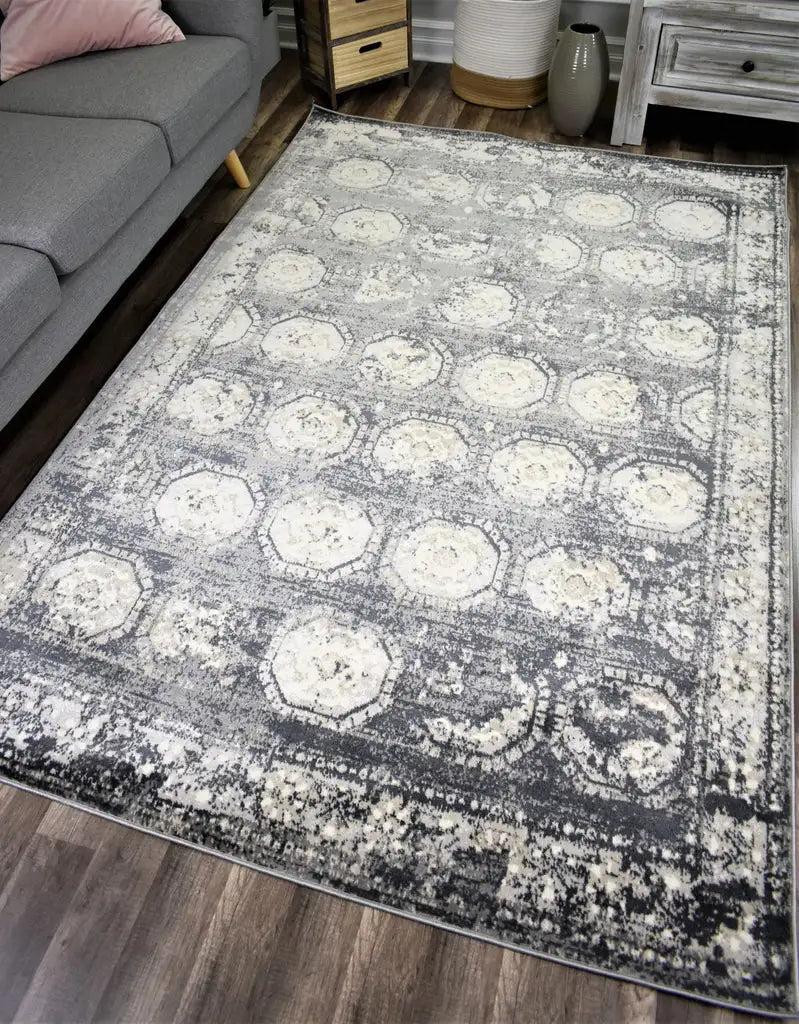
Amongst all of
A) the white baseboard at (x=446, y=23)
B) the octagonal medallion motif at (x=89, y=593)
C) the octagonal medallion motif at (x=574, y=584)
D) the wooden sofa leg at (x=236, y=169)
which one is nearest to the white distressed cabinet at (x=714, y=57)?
the white baseboard at (x=446, y=23)

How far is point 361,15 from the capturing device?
281 cm

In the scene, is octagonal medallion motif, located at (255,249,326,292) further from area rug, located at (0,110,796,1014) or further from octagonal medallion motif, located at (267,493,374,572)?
octagonal medallion motif, located at (267,493,374,572)

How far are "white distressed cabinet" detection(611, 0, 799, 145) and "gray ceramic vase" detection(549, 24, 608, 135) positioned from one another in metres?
0.10

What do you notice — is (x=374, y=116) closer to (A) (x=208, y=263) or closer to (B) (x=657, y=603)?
(A) (x=208, y=263)

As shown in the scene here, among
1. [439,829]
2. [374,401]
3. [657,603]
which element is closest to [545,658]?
[657,603]

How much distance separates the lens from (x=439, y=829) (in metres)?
1.26

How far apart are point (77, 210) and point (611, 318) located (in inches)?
52.4

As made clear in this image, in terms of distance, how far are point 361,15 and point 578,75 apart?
0.80 m

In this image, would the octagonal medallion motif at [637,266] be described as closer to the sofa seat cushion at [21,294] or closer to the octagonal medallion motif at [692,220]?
the octagonal medallion motif at [692,220]

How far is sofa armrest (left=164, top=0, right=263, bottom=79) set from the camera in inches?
92.1

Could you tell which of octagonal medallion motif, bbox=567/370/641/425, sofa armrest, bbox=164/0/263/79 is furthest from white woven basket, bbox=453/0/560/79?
octagonal medallion motif, bbox=567/370/641/425

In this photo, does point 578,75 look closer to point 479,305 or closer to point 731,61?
point 731,61

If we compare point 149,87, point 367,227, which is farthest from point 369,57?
point 149,87

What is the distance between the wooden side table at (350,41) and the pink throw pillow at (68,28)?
0.72m
